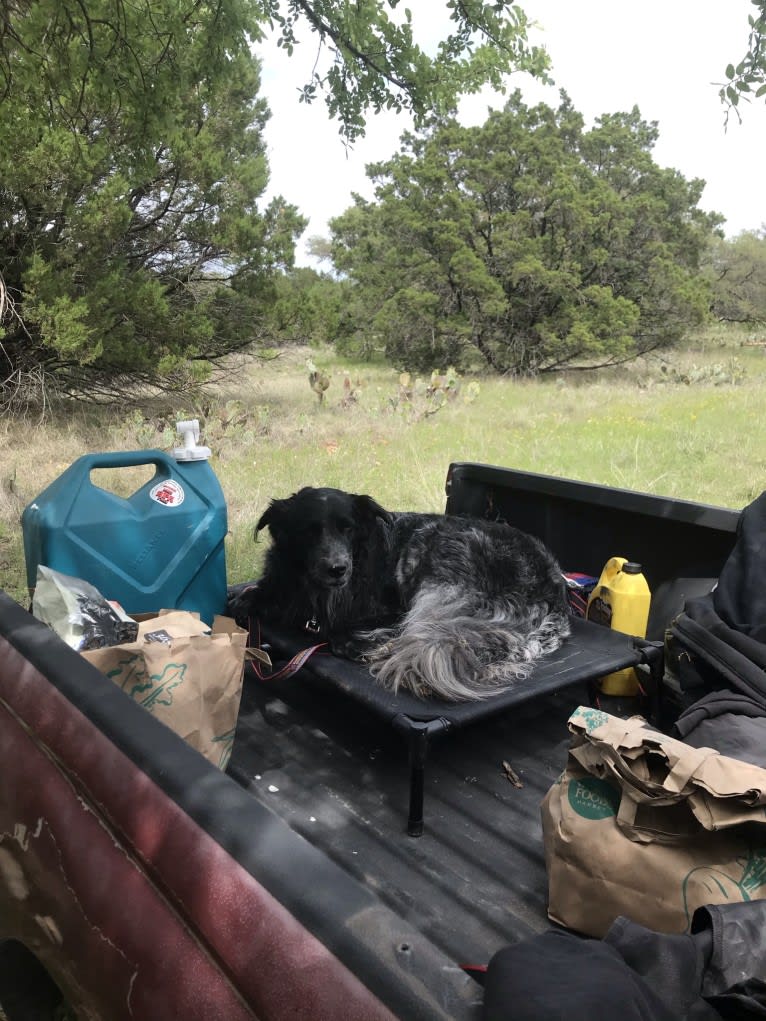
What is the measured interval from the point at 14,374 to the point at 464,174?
49.4 feet

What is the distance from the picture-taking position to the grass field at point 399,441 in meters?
7.90

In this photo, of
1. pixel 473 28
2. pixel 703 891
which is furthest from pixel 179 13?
pixel 703 891

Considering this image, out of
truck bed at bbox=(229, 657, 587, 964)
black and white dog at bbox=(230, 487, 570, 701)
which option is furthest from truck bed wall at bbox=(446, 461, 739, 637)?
truck bed at bbox=(229, 657, 587, 964)

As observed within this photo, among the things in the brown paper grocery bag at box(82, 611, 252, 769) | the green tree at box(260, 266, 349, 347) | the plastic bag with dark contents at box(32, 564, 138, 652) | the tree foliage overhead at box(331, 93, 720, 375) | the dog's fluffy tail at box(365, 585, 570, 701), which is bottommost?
the dog's fluffy tail at box(365, 585, 570, 701)

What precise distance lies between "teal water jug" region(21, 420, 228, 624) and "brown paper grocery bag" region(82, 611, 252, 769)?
539 mm

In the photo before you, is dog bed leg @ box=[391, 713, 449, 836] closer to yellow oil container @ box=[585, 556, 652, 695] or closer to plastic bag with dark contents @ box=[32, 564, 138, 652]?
plastic bag with dark contents @ box=[32, 564, 138, 652]

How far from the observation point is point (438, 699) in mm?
2701

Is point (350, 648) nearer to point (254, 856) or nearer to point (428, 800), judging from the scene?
point (428, 800)

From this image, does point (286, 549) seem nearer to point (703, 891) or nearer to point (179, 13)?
point (703, 891)

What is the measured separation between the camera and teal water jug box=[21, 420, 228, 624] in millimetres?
2812

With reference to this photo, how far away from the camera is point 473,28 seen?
16.5 ft

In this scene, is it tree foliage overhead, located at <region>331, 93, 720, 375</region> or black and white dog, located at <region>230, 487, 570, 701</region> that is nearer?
black and white dog, located at <region>230, 487, 570, 701</region>

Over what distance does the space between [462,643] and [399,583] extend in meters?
0.70

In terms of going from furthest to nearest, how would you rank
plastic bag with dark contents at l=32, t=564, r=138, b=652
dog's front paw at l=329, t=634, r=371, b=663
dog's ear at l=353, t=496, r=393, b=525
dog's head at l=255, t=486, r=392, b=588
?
1. dog's ear at l=353, t=496, r=393, b=525
2. dog's head at l=255, t=486, r=392, b=588
3. dog's front paw at l=329, t=634, r=371, b=663
4. plastic bag with dark contents at l=32, t=564, r=138, b=652
